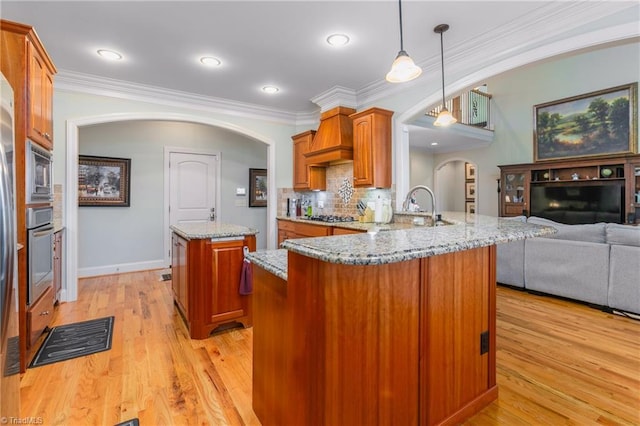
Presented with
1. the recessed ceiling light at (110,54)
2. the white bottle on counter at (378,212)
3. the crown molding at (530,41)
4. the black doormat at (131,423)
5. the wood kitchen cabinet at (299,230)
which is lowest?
the black doormat at (131,423)

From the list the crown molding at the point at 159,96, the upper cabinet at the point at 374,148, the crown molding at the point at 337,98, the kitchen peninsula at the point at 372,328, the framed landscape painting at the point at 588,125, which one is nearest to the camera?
the kitchen peninsula at the point at 372,328

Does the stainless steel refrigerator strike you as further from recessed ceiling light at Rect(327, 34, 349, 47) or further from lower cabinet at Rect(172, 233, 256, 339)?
recessed ceiling light at Rect(327, 34, 349, 47)

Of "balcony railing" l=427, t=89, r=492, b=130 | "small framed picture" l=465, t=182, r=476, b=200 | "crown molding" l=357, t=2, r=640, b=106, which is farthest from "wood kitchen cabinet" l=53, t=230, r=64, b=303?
"small framed picture" l=465, t=182, r=476, b=200

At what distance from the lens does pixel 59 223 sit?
146 inches

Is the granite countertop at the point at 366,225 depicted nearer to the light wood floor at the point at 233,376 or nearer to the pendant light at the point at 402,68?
the light wood floor at the point at 233,376

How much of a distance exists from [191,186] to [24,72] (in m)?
3.41

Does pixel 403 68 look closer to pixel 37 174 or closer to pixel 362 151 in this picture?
pixel 362 151

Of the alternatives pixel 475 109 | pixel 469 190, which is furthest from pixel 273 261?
pixel 469 190

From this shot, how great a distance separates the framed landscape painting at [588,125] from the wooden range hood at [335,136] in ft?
16.9

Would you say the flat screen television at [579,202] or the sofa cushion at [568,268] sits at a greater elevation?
the flat screen television at [579,202]

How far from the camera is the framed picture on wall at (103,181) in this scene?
4.77 metres

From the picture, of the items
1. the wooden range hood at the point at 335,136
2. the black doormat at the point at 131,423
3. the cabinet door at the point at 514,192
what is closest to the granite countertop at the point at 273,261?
the black doormat at the point at 131,423

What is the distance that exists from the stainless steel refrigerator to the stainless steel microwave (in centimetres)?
139

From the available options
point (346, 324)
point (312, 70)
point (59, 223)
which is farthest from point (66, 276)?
point (346, 324)
